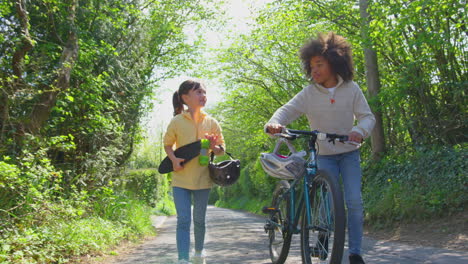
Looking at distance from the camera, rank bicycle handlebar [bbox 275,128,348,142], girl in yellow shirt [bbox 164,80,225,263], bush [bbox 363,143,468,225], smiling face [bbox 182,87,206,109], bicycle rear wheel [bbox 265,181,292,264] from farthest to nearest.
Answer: bush [bbox 363,143,468,225]
smiling face [bbox 182,87,206,109]
girl in yellow shirt [bbox 164,80,225,263]
bicycle rear wheel [bbox 265,181,292,264]
bicycle handlebar [bbox 275,128,348,142]

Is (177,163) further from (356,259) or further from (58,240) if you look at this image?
(58,240)

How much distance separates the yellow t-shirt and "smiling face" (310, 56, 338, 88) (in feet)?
4.06

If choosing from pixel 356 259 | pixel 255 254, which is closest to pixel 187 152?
pixel 356 259

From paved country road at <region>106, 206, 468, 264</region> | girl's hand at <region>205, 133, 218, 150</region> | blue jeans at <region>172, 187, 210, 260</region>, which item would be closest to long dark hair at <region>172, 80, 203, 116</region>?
girl's hand at <region>205, 133, 218, 150</region>

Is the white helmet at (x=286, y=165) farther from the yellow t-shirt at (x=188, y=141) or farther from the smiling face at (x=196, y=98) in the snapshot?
the smiling face at (x=196, y=98)

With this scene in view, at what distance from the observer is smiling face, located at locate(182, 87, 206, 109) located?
4949mm

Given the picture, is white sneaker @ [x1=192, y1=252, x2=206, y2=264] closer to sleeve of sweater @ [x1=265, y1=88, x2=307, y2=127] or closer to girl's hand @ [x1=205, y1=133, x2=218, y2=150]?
girl's hand @ [x1=205, y1=133, x2=218, y2=150]

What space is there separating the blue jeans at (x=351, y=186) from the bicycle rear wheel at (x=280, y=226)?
608 mm

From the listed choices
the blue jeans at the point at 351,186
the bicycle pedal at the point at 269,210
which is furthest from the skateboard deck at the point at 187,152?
the blue jeans at the point at 351,186

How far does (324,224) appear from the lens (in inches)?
153

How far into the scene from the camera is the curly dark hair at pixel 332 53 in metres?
4.52

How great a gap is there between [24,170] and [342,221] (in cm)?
504

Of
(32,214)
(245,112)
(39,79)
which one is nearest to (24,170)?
(32,214)

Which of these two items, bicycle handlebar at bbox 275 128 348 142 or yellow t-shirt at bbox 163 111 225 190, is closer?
bicycle handlebar at bbox 275 128 348 142
